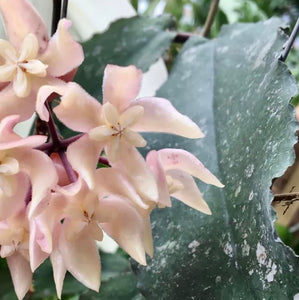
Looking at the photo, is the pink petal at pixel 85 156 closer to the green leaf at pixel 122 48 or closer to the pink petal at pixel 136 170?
the pink petal at pixel 136 170

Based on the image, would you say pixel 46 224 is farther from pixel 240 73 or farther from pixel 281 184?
pixel 281 184

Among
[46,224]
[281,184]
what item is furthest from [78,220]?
[281,184]

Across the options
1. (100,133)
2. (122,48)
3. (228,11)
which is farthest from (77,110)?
(228,11)

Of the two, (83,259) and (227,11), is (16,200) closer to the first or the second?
(83,259)

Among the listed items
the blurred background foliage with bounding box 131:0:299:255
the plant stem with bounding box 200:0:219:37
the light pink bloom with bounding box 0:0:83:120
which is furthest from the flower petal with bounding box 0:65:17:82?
the blurred background foliage with bounding box 131:0:299:255

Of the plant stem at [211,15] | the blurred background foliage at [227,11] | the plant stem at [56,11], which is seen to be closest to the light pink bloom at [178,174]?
the plant stem at [56,11]

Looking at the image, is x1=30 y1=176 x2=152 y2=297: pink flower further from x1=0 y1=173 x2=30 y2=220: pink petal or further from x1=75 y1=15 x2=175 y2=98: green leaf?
x1=75 y1=15 x2=175 y2=98: green leaf
